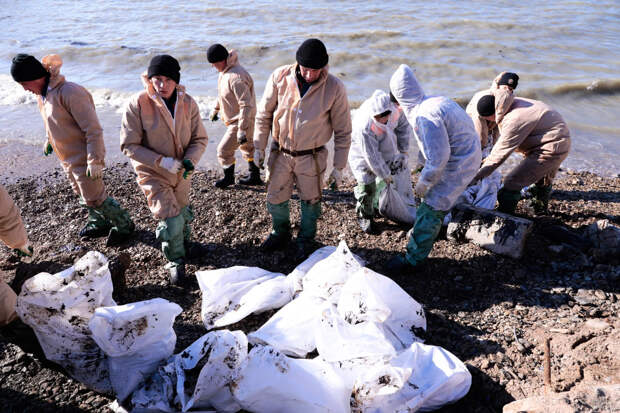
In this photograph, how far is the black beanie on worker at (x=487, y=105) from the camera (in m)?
4.24

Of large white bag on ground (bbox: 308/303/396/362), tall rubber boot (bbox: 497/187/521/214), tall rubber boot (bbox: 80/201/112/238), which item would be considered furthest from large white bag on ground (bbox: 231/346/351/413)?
tall rubber boot (bbox: 497/187/521/214)

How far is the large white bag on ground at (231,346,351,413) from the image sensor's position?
2260 millimetres

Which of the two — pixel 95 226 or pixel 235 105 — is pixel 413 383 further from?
pixel 235 105

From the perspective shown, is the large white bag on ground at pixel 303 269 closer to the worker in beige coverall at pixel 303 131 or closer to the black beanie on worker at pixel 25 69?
the worker in beige coverall at pixel 303 131

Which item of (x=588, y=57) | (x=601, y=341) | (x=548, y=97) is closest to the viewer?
(x=601, y=341)

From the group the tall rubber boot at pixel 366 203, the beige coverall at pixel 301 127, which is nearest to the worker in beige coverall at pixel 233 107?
the beige coverall at pixel 301 127

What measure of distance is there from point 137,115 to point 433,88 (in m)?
7.67

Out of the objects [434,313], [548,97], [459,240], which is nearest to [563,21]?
[548,97]

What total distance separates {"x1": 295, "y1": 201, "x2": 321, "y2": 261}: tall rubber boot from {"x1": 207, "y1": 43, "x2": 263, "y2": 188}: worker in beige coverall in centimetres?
155

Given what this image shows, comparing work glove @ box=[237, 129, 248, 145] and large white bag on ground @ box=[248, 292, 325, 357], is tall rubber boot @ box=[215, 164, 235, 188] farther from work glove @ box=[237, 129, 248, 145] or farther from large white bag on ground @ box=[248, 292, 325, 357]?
large white bag on ground @ box=[248, 292, 325, 357]

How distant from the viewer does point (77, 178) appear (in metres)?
3.99

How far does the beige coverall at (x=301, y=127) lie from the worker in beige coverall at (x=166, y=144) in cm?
63

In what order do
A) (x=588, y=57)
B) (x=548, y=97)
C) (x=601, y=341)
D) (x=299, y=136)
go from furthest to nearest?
(x=588, y=57), (x=548, y=97), (x=299, y=136), (x=601, y=341)

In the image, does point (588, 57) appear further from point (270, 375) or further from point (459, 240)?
point (270, 375)
